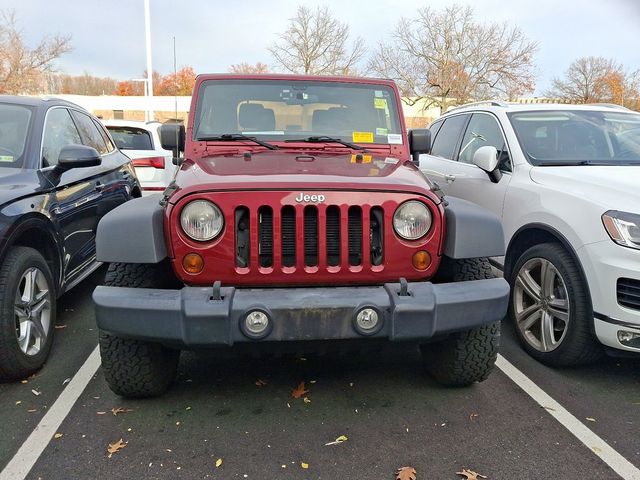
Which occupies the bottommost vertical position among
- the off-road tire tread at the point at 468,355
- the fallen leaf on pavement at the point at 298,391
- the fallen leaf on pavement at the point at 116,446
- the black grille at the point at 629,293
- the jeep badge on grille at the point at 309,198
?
the fallen leaf on pavement at the point at 116,446

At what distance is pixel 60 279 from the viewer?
3809 mm

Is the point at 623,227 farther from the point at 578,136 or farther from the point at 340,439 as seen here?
the point at 340,439

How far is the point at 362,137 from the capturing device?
385 centimetres

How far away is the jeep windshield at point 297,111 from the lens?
12.5 feet

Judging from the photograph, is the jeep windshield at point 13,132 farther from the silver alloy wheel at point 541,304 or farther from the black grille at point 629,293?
the black grille at point 629,293

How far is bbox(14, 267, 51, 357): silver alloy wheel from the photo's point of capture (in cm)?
326

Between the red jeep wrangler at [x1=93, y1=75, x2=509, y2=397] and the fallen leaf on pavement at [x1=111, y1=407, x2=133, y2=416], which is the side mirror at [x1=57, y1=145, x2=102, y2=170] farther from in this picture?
the fallen leaf on pavement at [x1=111, y1=407, x2=133, y2=416]

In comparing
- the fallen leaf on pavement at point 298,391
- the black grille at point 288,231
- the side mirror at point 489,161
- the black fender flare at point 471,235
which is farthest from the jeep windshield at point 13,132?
the side mirror at point 489,161

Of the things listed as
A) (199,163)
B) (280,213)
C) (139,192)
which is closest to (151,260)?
(280,213)

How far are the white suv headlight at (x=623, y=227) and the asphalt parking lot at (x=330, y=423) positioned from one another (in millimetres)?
990

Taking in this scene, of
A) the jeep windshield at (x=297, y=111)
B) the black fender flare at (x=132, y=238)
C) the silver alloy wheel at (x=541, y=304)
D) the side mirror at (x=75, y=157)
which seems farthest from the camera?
the jeep windshield at (x=297, y=111)

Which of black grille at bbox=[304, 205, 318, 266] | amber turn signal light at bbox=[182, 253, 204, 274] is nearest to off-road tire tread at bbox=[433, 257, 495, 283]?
black grille at bbox=[304, 205, 318, 266]

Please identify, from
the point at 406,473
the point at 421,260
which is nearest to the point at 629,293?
the point at 421,260

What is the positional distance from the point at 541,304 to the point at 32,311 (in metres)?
3.46
